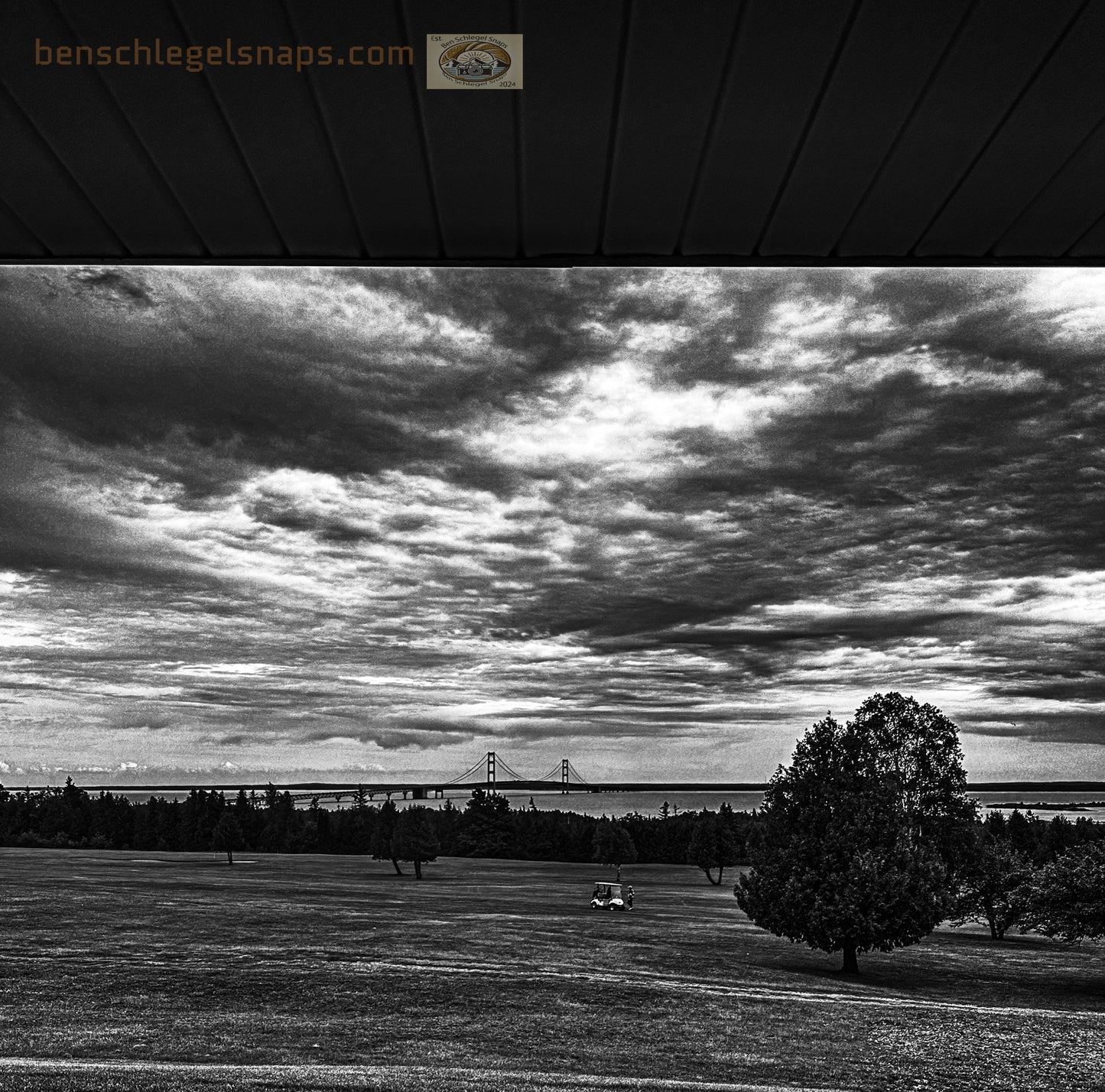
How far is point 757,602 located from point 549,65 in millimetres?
90628

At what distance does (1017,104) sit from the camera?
2258 millimetres

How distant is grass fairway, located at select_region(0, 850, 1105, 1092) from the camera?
64.0 feet

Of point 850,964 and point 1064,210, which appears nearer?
point 1064,210

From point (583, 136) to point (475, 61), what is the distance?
0.34 metres

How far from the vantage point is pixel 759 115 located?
7.44ft

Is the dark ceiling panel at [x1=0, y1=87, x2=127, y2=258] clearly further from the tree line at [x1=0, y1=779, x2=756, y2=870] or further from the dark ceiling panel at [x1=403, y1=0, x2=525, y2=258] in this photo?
the tree line at [x1=0, y1=779, x2=756, y2=870]

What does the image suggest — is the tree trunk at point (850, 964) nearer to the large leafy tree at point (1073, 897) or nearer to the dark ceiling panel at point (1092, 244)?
the large leafy tree at point (1073, 897)

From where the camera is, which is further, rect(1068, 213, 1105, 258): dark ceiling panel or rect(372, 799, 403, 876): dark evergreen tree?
rect(372, 799, 403, 876): dark evergreen tree

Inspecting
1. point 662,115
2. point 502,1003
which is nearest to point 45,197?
point 662,115

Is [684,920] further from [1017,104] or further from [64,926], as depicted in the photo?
[1017,104]

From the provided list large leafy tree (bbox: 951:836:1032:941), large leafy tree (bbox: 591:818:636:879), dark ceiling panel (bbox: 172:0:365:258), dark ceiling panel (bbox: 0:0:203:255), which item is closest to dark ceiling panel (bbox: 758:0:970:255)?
dark ceiling panel (bbox: 172:0:365:258)

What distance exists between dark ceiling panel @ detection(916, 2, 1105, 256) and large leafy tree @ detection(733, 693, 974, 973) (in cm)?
3089

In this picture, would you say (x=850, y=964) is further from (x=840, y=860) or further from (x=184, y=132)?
(x=184, y=132)

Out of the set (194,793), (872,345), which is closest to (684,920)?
(872,345)
